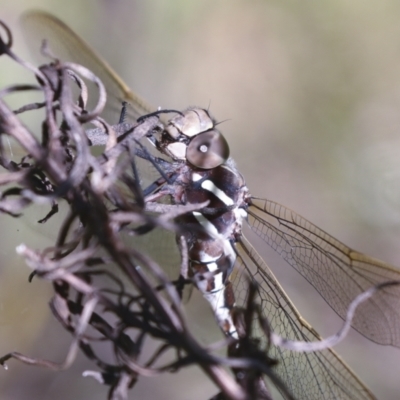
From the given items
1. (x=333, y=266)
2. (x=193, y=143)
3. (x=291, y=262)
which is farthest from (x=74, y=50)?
(x=333, y=266)

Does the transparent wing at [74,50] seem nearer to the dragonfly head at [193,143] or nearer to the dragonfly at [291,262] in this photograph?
the dragonfly at [291,262]

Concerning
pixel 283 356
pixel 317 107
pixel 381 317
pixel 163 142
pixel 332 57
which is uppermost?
pixel 332 57

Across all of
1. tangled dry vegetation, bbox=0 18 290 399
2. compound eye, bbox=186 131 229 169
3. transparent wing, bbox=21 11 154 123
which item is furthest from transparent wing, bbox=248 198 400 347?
tangled dry vegetation, bbox=0 18 290 399

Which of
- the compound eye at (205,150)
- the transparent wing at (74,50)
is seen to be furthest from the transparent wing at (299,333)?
the transparent wing at (74,50)

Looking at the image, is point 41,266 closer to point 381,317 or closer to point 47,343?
point 381,317

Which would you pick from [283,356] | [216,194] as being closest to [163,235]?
[216,194]

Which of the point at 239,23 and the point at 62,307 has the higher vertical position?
the point at 239,23
